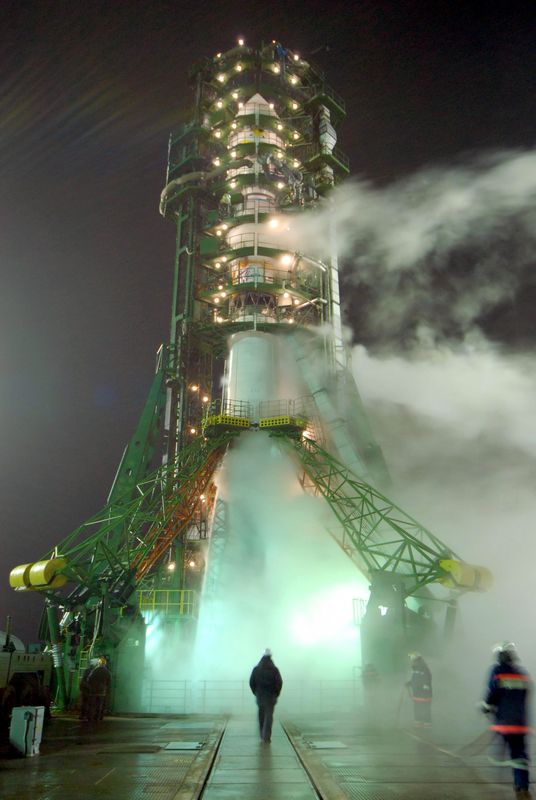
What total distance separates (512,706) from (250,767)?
165 inches

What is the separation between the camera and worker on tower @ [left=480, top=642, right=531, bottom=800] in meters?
8.02

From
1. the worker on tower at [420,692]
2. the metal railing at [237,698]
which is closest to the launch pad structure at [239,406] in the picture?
the metal railing at [237,698]

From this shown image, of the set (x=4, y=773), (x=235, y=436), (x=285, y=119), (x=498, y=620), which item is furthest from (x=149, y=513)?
(x=285, y=119)

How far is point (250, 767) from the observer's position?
379 inches

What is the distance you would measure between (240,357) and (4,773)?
1233 inches

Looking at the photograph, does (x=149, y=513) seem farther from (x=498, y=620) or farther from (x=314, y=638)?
(x=498, y=620)

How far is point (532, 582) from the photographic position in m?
32.6

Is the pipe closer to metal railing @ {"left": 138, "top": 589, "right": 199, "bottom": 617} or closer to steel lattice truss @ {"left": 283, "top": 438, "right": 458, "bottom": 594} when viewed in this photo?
metal railing @ {"left": 138, "top": 589, "right": 199, "bottom": 617}

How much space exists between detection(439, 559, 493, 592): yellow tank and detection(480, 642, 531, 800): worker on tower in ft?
61.1

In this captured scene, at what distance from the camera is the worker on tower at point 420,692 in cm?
1587

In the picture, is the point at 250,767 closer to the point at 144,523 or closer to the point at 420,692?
the point at 420,692

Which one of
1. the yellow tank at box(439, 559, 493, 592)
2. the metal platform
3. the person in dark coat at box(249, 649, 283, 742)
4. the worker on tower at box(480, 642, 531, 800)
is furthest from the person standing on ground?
the yellow tank at box(439, 559, 493, 592)

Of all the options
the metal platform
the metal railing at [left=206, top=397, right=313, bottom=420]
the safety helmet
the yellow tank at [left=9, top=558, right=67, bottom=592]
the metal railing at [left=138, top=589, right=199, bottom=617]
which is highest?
the metal railing at [left=206, top=397, right=313, bottom=420]

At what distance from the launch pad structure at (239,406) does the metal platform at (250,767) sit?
9.31 m
